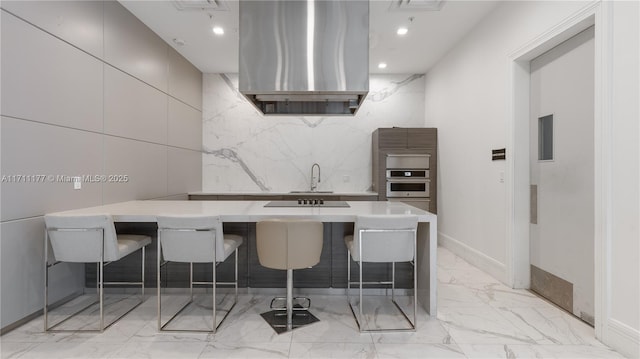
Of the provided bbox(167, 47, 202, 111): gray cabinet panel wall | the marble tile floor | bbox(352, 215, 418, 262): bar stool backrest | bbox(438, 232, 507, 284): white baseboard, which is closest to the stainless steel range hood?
bbox(352, 215, 418, 262): bar stool backrest

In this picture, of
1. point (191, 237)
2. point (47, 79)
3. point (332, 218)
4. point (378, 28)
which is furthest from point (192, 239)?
point (378, 28)

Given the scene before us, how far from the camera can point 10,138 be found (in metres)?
2.17

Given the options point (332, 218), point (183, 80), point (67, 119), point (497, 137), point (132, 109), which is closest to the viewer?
point (332, 218)

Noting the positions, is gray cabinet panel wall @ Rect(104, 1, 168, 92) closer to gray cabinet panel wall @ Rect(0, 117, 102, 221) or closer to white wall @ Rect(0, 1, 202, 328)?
white wall @ Rect(0, 1, 202, 328)

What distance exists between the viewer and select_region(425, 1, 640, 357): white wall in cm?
187

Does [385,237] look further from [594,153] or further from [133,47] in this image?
[133,47]

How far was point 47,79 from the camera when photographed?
2.43m

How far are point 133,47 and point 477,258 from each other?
4443mm

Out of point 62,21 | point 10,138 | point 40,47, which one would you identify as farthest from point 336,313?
point 62,21

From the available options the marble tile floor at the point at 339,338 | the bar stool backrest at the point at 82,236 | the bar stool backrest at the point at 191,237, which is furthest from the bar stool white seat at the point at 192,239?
the bar stool backrest at the point at 82,236

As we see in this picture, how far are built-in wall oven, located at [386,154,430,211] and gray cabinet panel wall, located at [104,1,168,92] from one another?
3240mm

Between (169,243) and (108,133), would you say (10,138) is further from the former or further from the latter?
(169,243)

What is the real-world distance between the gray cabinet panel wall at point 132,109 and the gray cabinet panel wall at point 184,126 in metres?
0.17

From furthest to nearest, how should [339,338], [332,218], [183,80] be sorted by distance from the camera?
[183,80]
[332,218]
[339,338]
